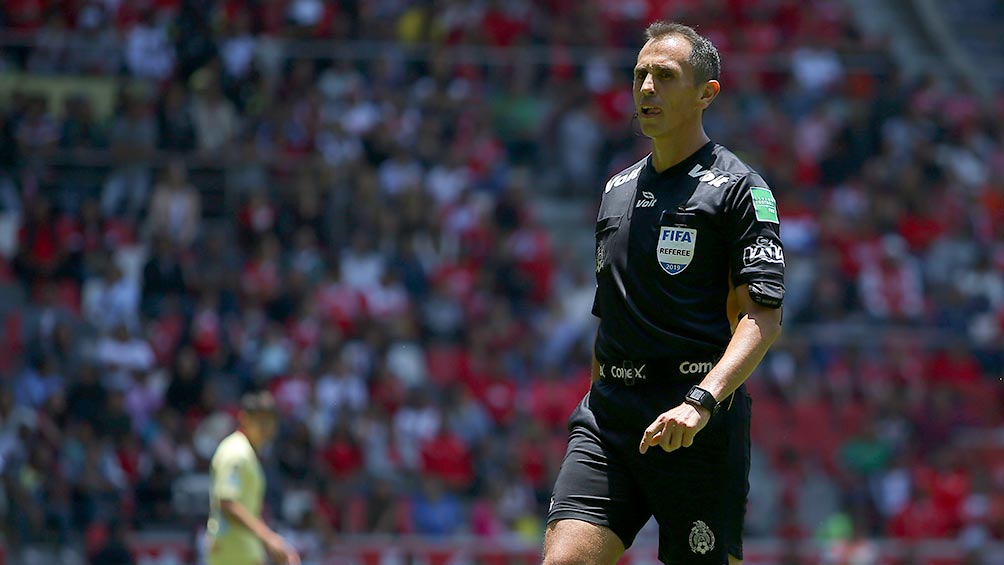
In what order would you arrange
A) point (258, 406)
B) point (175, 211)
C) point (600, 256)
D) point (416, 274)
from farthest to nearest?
point (416, 274), point (175, 211), point (258, 406), point (600, 256)

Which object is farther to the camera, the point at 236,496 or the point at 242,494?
the point at 242,494

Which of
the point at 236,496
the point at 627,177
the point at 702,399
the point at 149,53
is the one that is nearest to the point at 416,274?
the point at 149,53

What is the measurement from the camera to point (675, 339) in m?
5.27

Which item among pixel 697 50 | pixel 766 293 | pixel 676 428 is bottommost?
pixel 676 428

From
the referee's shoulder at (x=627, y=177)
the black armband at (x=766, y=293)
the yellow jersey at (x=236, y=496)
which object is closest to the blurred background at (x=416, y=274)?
the yellow jersey at (x=236, y=496)

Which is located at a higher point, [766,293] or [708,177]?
[708,177]

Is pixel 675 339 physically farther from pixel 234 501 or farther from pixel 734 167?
pixel 234 501

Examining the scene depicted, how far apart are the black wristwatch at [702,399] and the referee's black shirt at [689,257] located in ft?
1.35

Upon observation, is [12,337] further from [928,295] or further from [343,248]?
[928,295]

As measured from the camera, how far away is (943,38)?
21812mm

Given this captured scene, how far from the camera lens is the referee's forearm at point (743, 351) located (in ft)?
16.2

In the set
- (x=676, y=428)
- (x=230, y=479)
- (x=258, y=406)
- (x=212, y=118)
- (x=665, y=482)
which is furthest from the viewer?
(x=212, y=118)

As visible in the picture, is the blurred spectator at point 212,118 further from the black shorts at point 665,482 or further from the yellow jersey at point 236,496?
the black shorts at point 665,482

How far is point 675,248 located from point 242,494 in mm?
5485
